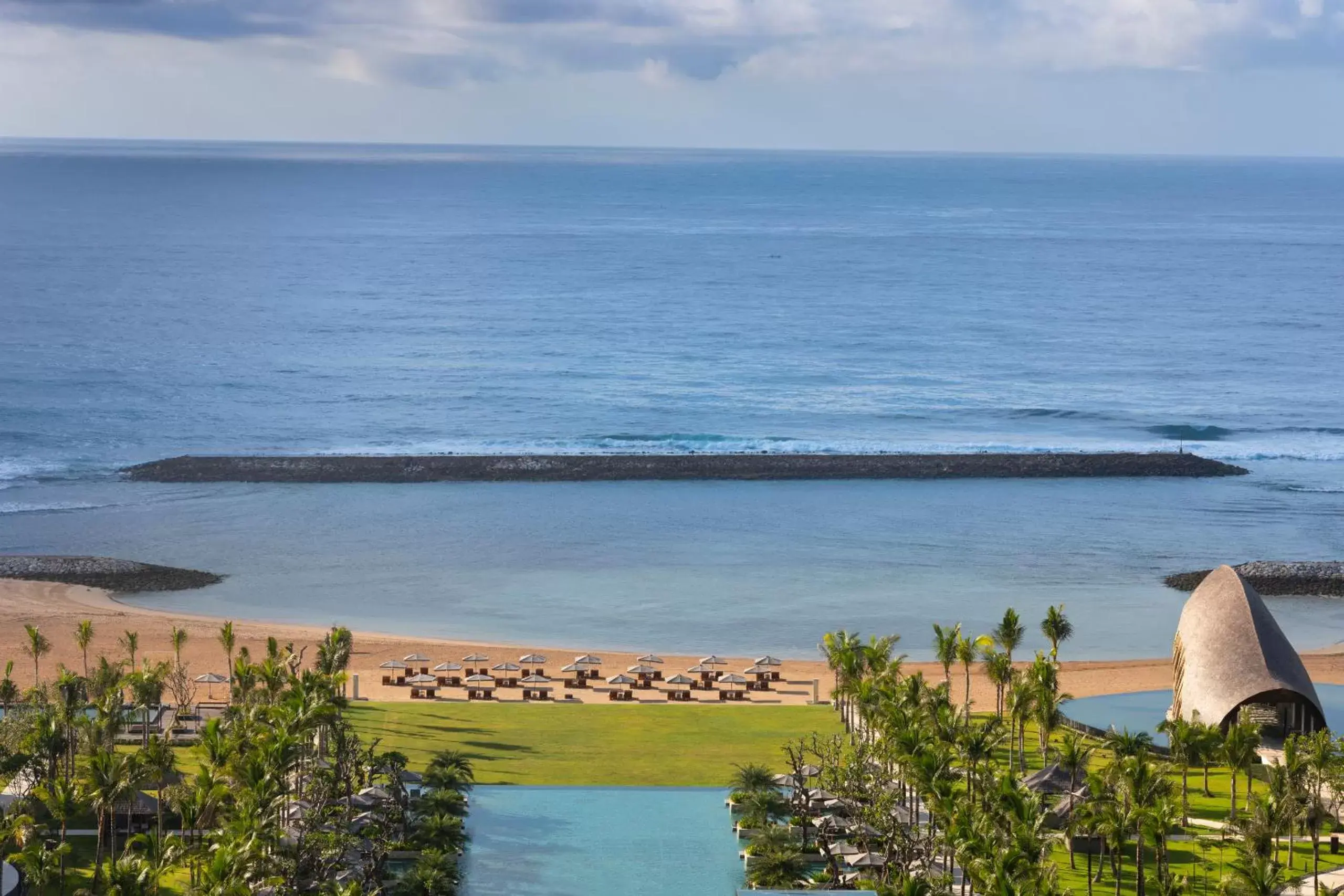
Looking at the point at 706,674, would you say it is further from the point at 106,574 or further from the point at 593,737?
the point at 106,574

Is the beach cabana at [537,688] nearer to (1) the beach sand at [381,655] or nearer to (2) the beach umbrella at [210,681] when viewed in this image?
(1) the beach sand at [381,655]

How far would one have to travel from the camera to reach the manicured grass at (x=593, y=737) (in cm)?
4306

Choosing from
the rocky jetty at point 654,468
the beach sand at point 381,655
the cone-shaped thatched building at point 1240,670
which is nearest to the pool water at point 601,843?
the beach sand at point 381,655

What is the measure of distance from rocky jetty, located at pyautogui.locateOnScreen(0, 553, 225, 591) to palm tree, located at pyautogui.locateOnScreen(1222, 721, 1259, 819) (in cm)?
4376

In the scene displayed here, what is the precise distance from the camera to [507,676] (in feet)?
175

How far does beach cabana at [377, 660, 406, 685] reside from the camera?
52.2 m

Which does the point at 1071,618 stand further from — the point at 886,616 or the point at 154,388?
the point at 154,388

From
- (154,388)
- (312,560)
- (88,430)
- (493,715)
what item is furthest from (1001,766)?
(154,388)

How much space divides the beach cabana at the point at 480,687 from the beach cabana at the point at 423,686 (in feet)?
3.46

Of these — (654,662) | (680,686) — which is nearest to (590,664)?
(654,662)

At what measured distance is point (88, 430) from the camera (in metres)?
101

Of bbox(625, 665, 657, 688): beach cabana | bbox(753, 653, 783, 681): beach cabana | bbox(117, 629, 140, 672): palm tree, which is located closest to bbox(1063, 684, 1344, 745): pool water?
bbox(753, 653, 783, 681): beach cabana

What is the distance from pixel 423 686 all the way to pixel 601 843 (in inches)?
633

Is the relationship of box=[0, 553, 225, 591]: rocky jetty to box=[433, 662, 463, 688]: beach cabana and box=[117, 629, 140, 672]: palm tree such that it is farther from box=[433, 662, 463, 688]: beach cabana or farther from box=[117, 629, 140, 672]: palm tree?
box=[433, 662, 463, 688]: beach cabana
